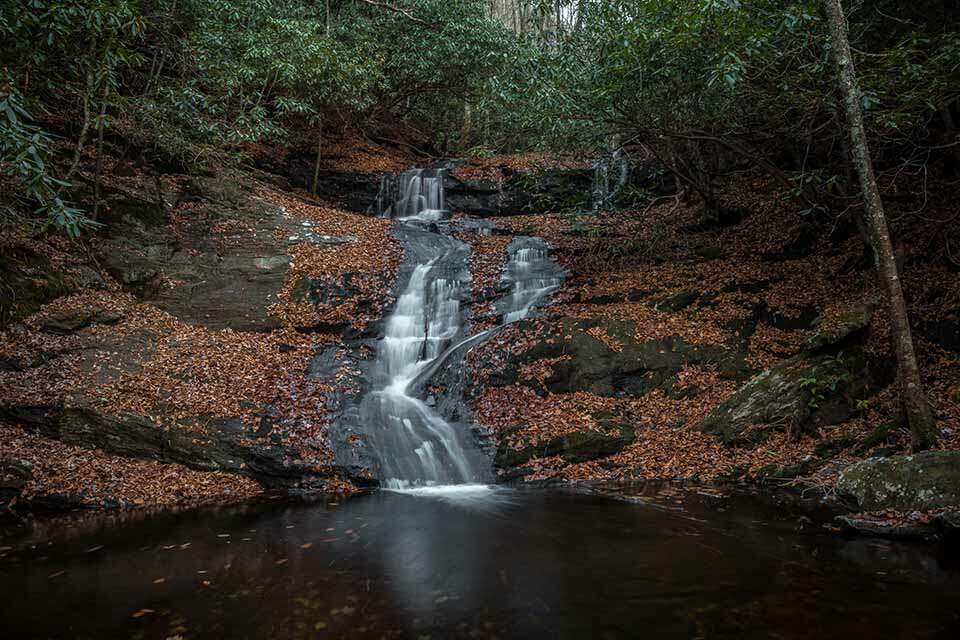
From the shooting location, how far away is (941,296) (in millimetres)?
9703

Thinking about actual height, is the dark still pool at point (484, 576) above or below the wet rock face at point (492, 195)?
below

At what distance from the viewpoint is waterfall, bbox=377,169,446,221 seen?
21.8 m

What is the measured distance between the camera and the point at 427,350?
1266cm

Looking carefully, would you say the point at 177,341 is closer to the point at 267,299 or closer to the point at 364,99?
the point at 267,299

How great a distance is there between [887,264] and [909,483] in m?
2.44

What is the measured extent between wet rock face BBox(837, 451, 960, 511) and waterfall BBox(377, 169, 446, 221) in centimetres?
1711

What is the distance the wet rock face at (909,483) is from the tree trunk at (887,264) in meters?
0.75

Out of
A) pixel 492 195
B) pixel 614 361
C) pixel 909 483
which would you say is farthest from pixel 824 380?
pixel 492 195

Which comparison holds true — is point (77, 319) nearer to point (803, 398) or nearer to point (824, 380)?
point (803, 398)

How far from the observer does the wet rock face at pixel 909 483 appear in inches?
218

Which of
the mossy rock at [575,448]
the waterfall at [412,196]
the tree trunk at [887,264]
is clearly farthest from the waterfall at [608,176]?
the tree trunk at [887,264]

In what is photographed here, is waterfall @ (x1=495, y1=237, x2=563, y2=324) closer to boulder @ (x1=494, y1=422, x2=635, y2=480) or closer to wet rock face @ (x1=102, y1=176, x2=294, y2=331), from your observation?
boulder @ (x1=494, y1=422, x2=635, y2=480)

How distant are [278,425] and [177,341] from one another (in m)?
3.17

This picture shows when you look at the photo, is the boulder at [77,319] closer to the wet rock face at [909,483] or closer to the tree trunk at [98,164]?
the tree trunk at [98,164]
